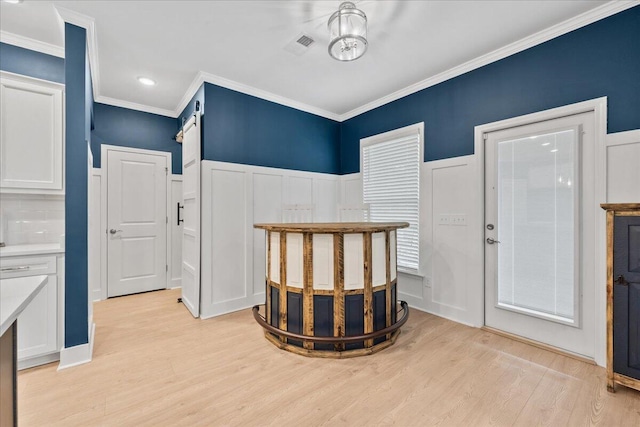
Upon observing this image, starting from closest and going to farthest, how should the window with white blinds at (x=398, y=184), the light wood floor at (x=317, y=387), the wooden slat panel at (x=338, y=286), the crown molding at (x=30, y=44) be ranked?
the light wood floor at (x=317, y=387)
the wooden slat panel at (x=338, y=286)
the crown molding at (x=30, y=44)
the window with white blinds at (x=398, y=184)

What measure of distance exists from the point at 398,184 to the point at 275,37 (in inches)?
90.9

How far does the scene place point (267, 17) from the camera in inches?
95.6

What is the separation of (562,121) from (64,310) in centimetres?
456

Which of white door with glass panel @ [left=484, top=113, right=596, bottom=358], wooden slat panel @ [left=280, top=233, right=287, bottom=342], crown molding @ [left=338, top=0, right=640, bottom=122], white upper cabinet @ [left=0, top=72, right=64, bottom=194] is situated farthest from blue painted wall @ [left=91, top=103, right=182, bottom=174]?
white door with glass panel @ [left=484, top=113, right=596, bottom=358]

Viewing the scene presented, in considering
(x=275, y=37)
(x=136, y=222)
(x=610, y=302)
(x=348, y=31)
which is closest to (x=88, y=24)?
(x=275, y=37)

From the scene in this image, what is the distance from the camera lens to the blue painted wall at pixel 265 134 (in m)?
3.46

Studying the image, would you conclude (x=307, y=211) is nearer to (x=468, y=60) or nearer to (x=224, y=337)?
(x=224, y=337)

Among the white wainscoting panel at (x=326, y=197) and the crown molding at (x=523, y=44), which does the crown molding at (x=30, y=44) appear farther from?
the crown molding at (x=523, y=44)

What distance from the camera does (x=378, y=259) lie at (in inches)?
102

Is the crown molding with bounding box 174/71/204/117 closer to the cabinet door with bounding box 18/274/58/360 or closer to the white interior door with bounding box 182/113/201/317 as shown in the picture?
the white interior door with bounding box 182/113/201/317

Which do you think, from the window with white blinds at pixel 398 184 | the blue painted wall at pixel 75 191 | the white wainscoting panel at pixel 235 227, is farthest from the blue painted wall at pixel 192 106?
the window with white blinds at pixel 398 184

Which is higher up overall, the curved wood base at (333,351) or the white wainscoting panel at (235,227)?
the white wainscoting panel at (235,227)

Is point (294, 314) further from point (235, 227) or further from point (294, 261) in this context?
point (235, 227)

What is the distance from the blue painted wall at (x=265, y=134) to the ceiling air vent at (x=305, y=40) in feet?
4.07
